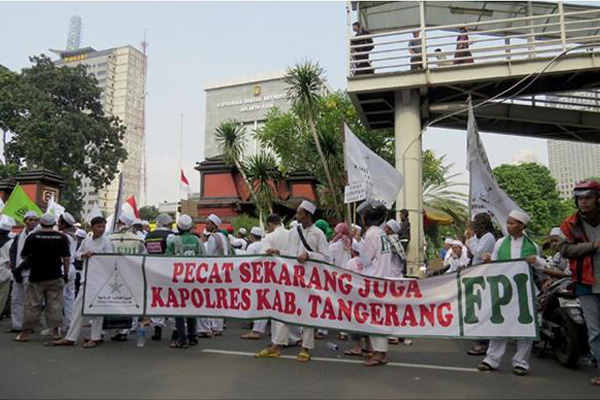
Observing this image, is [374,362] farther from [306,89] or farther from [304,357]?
[306,89]

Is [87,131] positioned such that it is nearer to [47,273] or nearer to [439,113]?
[439,113]

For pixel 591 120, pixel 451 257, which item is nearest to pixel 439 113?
pixel 591 120

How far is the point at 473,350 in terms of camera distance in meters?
6.65

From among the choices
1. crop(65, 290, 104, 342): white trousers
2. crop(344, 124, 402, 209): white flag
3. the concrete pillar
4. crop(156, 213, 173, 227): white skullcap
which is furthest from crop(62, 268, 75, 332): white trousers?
the concrete pillar

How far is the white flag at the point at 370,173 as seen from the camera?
→ 25.0 feet

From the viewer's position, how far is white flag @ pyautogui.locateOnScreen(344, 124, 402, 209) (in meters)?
7.62

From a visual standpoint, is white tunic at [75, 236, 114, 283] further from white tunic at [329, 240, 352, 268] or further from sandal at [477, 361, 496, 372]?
sandal at [477, 361, 496, 372]

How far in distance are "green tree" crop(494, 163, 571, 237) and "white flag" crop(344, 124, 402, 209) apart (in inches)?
1639

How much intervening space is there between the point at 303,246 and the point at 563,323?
3195mm

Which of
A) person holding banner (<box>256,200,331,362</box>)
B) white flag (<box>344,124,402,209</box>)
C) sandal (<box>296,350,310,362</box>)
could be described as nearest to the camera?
sandal (<box>296,350,310,362</box>)

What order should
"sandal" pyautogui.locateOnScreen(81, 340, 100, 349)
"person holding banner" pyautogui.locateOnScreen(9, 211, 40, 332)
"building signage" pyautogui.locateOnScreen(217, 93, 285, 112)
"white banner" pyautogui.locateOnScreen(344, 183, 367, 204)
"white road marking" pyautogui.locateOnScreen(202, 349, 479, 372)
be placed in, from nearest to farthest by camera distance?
"white road marking" pyautogui.locateOnScreen(202, 349, 479, 372)
"sandal" pyautogui.locateOnScreen(81, 340, 100, 349)
"white banner" pyautogui.locateOnScreen(344, 183, 367, 204)
"person holding banner" pyautogui.locateOnScreen(9, 211, 40, 332)
"building signage" pyautogui.locateOnScreen(217, 93, 285, 112)

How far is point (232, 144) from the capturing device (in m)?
22.8

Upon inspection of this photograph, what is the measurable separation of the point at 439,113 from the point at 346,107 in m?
14.2

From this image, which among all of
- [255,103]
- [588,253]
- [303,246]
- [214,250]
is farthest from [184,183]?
[255,103]
